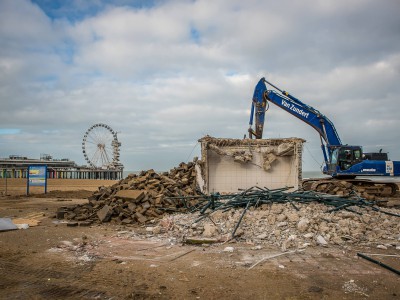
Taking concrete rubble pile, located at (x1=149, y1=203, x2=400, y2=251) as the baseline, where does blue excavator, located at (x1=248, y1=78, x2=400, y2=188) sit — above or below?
above

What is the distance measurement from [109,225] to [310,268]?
21.3 ft

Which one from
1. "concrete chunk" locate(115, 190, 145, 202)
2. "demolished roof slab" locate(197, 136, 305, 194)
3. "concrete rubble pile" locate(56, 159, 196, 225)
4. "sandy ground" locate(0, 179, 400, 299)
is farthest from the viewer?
"demolished roof slab" locate(197, 136, 305, 194)

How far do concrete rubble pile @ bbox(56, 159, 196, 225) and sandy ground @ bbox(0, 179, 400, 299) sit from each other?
263 centimetres

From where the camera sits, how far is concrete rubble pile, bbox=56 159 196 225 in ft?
34.6

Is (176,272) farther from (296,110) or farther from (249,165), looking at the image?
(296,110)

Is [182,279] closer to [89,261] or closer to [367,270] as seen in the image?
[89,261]

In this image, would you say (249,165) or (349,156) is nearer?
(249,165)

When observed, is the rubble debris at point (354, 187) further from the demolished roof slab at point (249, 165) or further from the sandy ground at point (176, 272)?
the sandy ground at point (176, 272)

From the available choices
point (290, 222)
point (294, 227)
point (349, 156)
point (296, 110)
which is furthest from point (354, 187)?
point (294, 227)

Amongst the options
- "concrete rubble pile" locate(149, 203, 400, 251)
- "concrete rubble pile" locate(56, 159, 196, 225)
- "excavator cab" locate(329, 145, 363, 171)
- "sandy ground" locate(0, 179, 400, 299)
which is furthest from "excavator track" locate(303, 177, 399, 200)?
"sandy ground" locate(0, 179, 400, 299)

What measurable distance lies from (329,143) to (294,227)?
1054 cm

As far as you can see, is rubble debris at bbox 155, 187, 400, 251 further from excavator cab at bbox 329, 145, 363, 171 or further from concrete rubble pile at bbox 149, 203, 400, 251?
excavator cab at bbox 329, 145, 363, 171

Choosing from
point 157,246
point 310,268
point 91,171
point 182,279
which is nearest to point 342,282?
point 310,268

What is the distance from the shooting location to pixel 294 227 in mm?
7938
